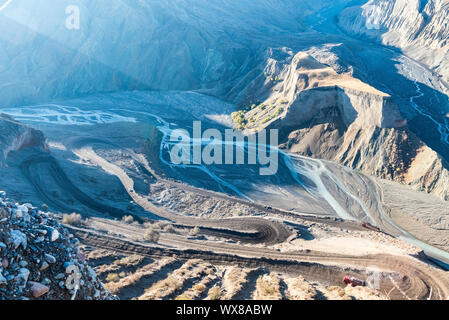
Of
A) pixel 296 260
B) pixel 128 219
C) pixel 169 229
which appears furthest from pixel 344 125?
pixel 128 219

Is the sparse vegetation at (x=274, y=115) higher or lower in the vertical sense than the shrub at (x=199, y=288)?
higher

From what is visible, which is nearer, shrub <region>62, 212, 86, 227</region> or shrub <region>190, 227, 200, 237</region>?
shrub <region>62, 212, 86, 227</region>

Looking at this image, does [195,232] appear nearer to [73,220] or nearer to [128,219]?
[128,219]

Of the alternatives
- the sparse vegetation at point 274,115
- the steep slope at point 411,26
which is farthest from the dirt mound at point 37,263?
the steep slope at point 411,26

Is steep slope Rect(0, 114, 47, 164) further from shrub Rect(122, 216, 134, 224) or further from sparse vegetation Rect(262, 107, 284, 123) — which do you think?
sparse vegetation Rect(262, 107, 284, 123)

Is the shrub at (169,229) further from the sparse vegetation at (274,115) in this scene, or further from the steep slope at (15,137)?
the sparse vegetation at (274,115)

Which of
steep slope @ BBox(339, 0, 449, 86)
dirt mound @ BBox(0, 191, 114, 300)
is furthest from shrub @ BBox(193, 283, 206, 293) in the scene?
steep slope @ BBox(339, 0, 449, 86)
